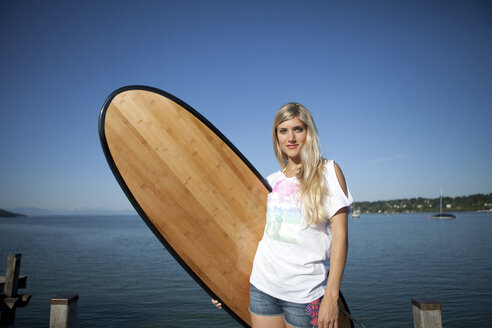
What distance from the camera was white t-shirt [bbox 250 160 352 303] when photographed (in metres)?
1.49

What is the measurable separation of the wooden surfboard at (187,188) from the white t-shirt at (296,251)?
76 centimetres

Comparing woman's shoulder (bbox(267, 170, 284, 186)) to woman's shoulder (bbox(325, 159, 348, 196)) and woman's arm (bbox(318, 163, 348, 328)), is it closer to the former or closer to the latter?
woman's shoulder (bbox(325, 159, 348, 196))

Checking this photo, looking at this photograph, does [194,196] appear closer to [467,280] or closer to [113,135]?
[113,135]

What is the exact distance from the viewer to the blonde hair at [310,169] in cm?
149

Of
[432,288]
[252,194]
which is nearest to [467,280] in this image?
[432,288]

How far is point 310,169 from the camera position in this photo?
1.58 m

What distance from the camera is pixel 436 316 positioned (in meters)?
2.60

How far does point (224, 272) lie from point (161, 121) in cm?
130

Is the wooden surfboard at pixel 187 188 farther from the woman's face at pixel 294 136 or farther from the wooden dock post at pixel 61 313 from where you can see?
the wooden dock post at pixel 61 313

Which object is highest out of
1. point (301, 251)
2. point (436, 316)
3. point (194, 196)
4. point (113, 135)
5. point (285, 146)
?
point (113, 135)

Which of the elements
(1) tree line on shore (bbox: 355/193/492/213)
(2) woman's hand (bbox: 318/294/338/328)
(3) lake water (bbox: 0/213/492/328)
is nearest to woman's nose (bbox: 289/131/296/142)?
(2) woman's hand (bbox: 318/294/338/328)

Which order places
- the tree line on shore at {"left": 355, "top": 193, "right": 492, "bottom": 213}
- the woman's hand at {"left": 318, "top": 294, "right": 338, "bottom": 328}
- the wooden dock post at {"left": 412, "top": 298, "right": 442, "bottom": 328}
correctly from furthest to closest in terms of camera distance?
the tree line on shore at {"left": 355, "top": 193, "right": 492, "bottom": 213} → the wooden dock post at {"left": 412, "top": 298, "right": 442, "bottom": 328} → the woman's hand at {"left": 318, "top": 294, "right": 338, "bottom": 328}

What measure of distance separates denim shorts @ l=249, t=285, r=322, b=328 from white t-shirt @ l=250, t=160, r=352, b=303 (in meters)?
0.03

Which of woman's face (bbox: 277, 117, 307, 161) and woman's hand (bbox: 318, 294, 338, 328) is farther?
woman's face (bbox: 277, 117, 307, 161)
